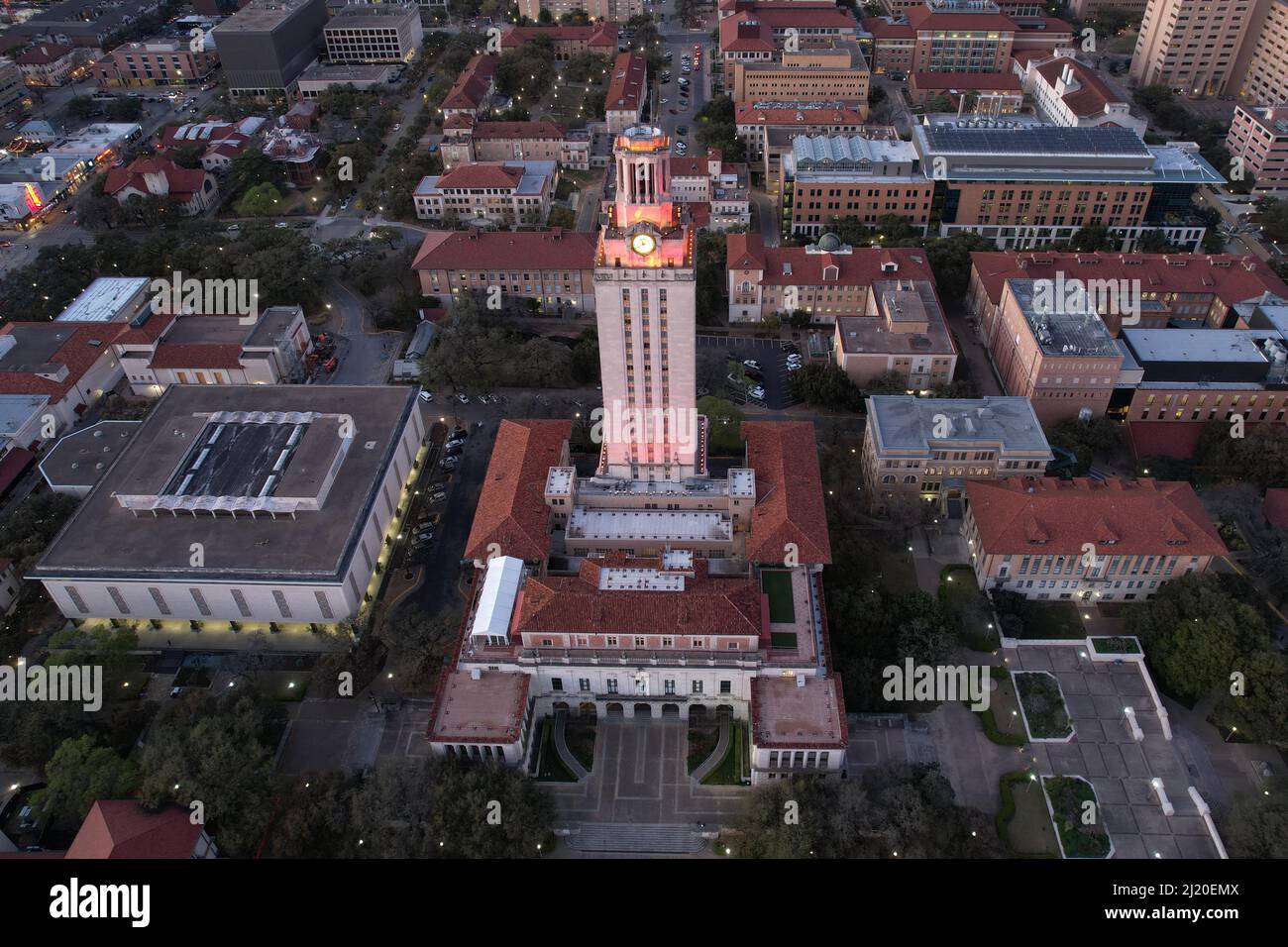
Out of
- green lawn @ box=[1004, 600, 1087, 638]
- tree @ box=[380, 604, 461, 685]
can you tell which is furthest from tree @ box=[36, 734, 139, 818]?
green lawn @ box=[1004, 600, 1087, 638]

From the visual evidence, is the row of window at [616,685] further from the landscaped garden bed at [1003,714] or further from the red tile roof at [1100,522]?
the red tile roof at [1100,522]

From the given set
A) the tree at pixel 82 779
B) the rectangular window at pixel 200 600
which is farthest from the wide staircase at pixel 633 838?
the rectangular window at pixel 200 600

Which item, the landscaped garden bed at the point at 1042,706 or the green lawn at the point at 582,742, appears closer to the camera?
the landscaped garden bed at the point at 1042,706

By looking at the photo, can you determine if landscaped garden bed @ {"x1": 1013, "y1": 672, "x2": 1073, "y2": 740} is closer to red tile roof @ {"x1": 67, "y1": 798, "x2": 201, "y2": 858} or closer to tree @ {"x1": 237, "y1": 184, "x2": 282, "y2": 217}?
red tile roof @ {"x1": 67, "y1": 798, "x2": 201, "y2": 858}

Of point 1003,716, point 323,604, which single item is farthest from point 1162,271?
point 323,604

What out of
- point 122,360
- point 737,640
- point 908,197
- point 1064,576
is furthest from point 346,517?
point 908,197

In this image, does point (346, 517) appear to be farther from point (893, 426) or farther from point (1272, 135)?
point (1272, 135)
